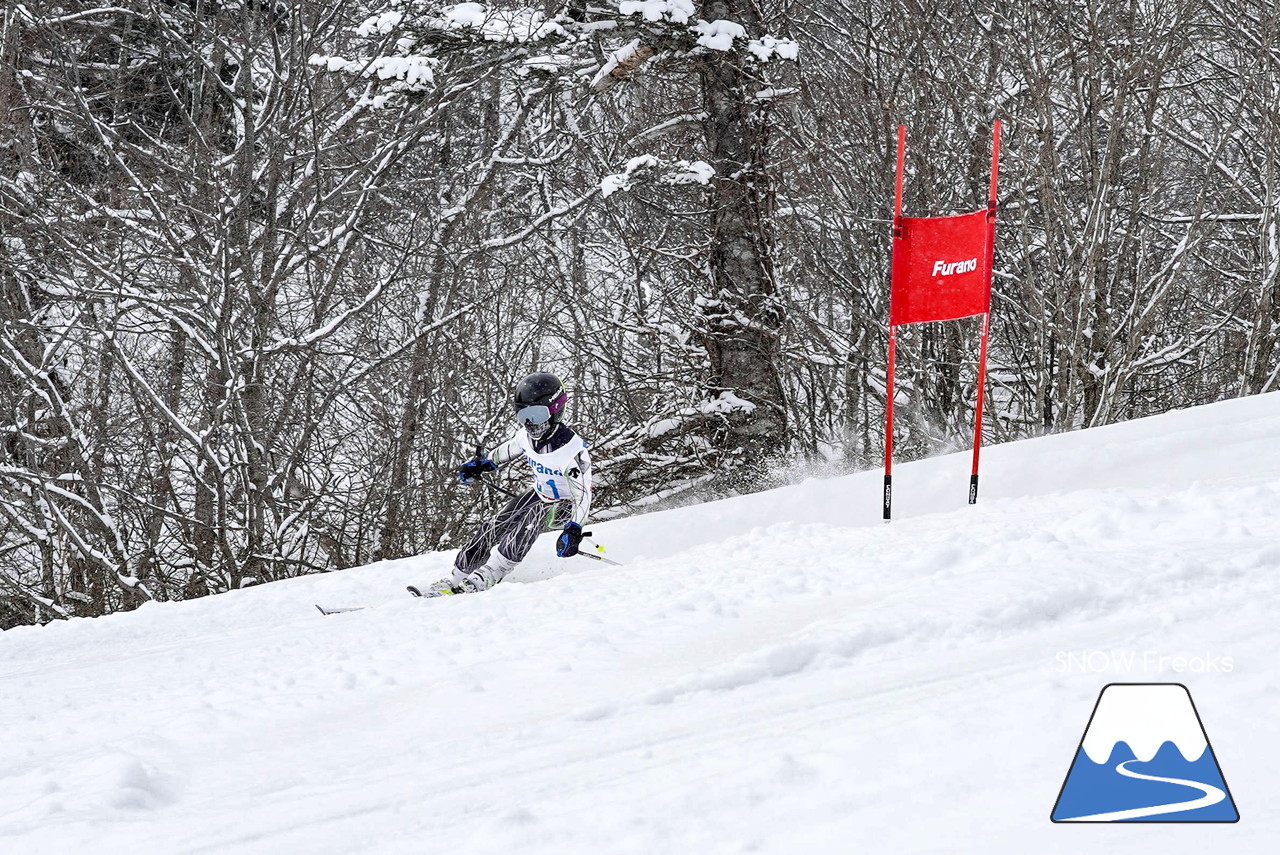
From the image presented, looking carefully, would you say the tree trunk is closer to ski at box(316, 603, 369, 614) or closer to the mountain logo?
ski at box(316, 603, 369, 614)

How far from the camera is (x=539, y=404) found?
237 inches

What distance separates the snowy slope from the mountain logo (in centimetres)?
4

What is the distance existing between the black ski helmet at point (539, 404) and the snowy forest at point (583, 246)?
13.6 ft

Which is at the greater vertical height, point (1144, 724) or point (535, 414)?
point (535, 414)

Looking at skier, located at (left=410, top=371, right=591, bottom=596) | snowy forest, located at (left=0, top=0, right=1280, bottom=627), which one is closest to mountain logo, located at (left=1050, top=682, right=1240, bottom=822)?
skier, located at (left=410, top=371, right=591, bottom=596)

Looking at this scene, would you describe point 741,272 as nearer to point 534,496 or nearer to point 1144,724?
point 534,496

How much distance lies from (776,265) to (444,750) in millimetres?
8979

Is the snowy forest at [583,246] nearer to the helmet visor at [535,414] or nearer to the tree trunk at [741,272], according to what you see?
the tree trunk at [741,272]

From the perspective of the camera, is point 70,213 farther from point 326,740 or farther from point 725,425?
point 326,740

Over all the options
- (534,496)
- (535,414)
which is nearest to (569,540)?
(534,496)

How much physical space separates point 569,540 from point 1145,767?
369 cm

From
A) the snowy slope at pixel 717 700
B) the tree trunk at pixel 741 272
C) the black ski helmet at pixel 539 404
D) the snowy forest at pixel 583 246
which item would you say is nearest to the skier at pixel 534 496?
the black ski helmet at pixel 539 404

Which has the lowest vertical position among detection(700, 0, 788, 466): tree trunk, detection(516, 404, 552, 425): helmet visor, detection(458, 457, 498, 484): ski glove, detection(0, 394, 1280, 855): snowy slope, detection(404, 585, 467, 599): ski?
detection(404, 585, 467, 599): ski

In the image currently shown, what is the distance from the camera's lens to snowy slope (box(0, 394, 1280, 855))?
2.35 m
